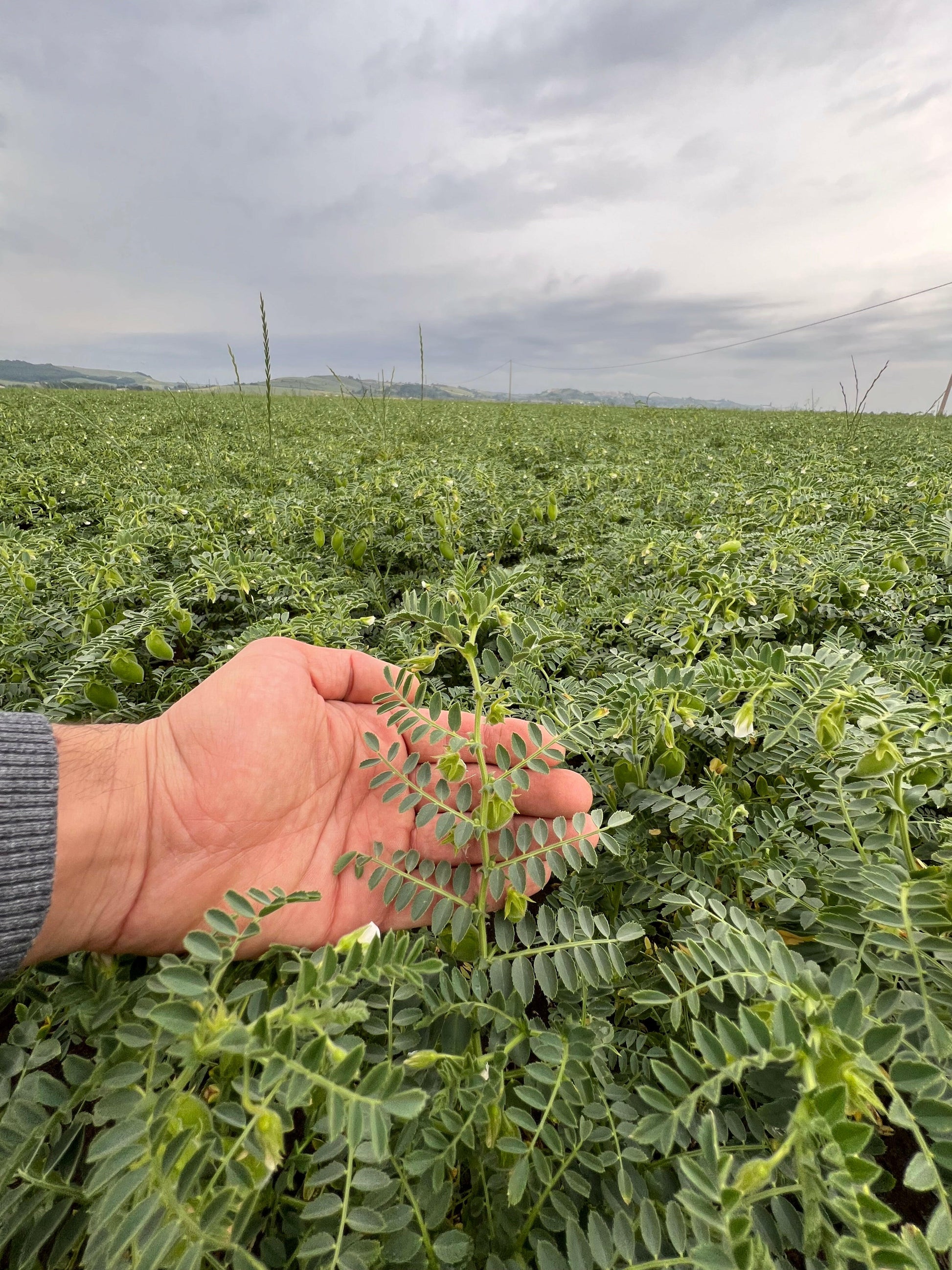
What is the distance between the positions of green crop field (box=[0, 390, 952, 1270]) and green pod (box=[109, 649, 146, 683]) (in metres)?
0.01

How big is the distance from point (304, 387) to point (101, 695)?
43723mm

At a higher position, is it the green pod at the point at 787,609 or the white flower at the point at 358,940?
the green pod at the point at 787,609

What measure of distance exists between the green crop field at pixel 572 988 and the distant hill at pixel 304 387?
144 inches

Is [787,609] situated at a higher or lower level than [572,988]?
higher

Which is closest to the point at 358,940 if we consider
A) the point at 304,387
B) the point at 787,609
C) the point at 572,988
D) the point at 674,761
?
the point at 572,988

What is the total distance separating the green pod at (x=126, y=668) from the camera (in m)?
1.65

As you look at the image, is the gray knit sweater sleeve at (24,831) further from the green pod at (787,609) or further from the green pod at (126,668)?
the green pod at (787,609)

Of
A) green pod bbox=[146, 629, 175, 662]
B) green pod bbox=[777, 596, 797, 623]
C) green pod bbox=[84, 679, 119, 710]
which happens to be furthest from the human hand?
green pod bbox=[777, 596, 797, 623]

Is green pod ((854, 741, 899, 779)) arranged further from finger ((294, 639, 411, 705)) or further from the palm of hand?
finger ((294, 639, 411, 705))

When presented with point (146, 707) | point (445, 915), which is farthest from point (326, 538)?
point (445, 915)

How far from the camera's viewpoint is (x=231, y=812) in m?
1.32

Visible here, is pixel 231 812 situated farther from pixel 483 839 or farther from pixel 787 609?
pixel 787 609

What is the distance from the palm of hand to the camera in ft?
4.10

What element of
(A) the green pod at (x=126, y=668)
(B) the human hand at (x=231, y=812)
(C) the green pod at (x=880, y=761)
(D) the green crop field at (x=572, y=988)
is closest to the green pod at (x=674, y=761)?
(D) the green crop field at (x=572, y=988)
